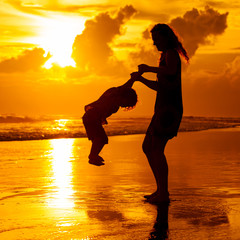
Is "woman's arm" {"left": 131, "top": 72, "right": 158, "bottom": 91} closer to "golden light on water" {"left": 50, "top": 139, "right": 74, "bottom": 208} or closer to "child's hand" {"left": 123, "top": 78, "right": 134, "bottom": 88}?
"child's hand" {"left": 123, "top": 78, "right": 134, "bottom": 88}

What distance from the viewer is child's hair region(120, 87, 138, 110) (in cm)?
708

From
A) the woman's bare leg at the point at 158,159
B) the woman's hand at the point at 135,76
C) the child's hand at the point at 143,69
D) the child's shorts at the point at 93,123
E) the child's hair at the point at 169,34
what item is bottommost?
the woman's bare leg at the point at 158,159

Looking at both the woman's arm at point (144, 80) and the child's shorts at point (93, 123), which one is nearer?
the child's shorts at point (93, 123)

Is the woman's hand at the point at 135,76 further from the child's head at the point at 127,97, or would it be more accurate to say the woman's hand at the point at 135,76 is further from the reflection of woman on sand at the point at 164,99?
the child's head at the point at 127,97

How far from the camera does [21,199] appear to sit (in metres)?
7.70

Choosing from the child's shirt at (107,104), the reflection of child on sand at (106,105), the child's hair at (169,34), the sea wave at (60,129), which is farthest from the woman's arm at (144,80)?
the sea wave at (60,129)

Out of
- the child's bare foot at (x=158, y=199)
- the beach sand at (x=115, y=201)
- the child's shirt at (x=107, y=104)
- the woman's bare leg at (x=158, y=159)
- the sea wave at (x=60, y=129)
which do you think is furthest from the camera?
the sea wave at (x=60, y=129)

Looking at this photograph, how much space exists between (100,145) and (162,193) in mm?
1031

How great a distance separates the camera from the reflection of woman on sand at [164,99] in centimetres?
749

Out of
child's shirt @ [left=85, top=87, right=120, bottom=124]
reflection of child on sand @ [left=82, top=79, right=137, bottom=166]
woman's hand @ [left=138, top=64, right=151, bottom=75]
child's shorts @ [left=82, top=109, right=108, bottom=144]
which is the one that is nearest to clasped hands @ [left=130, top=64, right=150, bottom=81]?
woman's hand @ [left=138, top=64, right=151, bottom=75]

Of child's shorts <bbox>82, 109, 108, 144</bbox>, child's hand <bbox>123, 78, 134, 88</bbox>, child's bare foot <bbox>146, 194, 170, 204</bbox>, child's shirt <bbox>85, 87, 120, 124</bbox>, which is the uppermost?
→ child's hand <bbox>123, 78, 134, 88</bbox>

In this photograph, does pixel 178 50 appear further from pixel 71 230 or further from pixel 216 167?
pixel 216 167

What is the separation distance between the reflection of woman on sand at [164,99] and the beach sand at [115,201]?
0.48m

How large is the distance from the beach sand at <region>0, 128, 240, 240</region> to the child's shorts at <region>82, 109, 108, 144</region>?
86 centimetres
